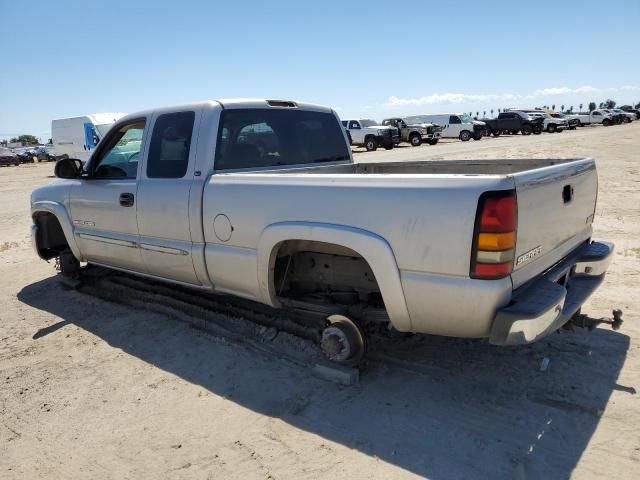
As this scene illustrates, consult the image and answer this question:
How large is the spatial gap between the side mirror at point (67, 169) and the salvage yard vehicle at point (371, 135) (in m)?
25.6

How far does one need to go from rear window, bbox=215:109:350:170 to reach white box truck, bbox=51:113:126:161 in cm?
1831

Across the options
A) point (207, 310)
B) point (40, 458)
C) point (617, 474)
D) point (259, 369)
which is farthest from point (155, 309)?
point (617, 474)

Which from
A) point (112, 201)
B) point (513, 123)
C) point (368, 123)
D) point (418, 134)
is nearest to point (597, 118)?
point (513, 123)

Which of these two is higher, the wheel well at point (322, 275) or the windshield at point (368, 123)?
the windshield at point (368, 123)

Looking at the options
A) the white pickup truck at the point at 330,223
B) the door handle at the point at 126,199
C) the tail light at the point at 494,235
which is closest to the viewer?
the tail light at the point at 494,235

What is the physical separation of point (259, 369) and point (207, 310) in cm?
115

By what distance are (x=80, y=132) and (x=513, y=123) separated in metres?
30.9

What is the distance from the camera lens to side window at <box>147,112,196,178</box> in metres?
4.06

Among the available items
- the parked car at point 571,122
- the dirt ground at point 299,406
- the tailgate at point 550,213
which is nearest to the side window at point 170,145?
the dirt ground at point 299,406

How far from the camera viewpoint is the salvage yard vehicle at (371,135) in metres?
29.8

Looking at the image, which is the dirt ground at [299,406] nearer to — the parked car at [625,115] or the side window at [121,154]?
the side window at [121,154]

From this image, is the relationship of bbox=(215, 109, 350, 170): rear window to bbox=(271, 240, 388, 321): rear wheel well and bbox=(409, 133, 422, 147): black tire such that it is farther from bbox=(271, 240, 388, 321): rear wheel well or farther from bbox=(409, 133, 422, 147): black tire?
bbox=(409, 133, 422, 147): black tire

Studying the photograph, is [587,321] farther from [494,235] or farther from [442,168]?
[442,168]

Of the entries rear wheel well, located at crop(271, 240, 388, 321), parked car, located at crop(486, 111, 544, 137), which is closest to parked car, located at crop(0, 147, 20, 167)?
parked car, located at crop(486, 111, 544, 137)
